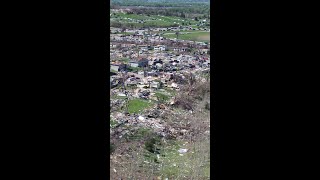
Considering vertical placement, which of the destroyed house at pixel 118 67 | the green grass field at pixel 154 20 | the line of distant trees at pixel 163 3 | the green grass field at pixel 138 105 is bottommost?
the green grass field at pixel 138 105

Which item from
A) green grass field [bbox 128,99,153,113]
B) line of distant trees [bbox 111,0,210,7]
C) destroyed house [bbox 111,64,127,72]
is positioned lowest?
green grass field [bbox 128,99,153,113]

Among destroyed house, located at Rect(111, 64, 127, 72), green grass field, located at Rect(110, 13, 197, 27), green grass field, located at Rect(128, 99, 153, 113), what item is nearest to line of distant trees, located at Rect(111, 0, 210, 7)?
green grass field, located at Rect(110, 13, 197, 27)

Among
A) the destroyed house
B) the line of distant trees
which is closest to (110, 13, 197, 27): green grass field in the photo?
the line of distant trees

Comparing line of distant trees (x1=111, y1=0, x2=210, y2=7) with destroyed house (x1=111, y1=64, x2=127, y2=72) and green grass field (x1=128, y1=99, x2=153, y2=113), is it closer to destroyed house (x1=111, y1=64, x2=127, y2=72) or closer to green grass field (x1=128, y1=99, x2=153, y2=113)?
destroyed house (x1=111, y1=64, x2=127, y2=72)

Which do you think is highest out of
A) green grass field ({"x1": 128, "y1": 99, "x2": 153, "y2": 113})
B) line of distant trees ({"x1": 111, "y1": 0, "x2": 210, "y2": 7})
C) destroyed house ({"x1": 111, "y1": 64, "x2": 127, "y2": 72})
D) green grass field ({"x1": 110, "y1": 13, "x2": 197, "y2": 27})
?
line of distant trees ({"x1": 111, "y1": 0, "x2": 210, "y2": 7})

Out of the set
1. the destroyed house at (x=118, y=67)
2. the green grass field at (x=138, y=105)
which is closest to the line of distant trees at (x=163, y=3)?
the destroyed house at (x=118, y=67)

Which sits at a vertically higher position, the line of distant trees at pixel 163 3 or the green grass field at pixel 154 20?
the line of distant trees at pixel 163 3

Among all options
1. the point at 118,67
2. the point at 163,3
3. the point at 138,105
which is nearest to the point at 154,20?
the point at 163,3

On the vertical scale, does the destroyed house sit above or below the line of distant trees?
below

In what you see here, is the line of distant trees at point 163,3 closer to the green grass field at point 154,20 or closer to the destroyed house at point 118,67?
the green grass field at point 154,20

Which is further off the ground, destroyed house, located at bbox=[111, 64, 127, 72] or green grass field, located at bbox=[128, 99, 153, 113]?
destroyed house, located at bbox=[111, 64, 127, 72]
